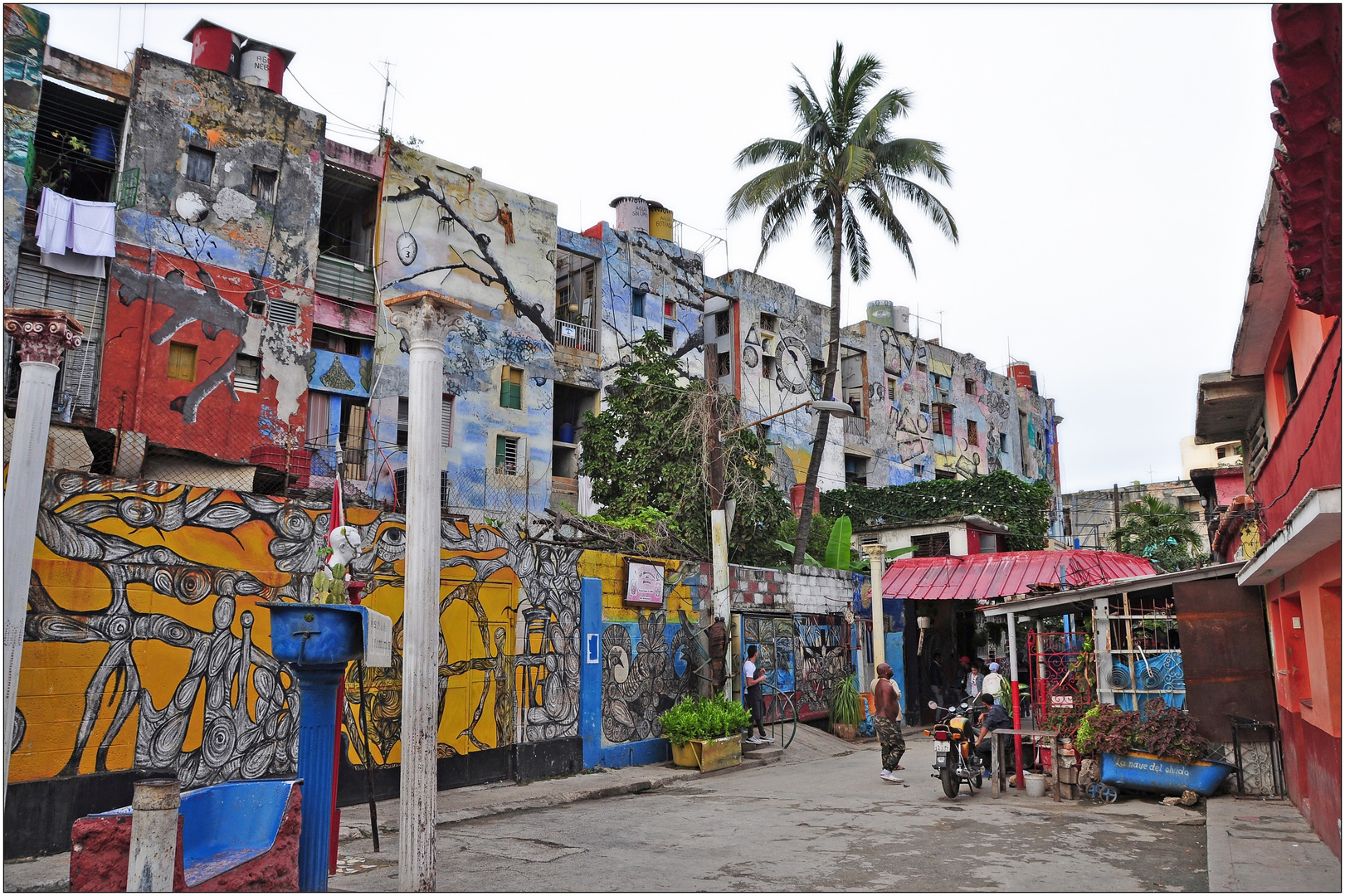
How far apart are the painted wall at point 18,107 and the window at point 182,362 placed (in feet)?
10.4

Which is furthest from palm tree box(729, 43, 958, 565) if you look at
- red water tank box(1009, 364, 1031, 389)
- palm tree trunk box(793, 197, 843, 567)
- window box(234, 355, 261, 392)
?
red water tank box(1009, 364, 1031, 389)

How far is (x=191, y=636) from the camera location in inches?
402

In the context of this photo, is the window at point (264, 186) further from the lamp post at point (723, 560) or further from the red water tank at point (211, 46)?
the lamp post at point (723, 560)

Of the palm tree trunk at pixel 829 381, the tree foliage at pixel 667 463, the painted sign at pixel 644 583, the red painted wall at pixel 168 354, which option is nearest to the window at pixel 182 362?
the red painted wall at pixel 168 354

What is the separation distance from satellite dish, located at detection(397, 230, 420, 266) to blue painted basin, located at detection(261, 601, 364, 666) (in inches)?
821

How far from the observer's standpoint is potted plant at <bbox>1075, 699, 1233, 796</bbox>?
11281 mm

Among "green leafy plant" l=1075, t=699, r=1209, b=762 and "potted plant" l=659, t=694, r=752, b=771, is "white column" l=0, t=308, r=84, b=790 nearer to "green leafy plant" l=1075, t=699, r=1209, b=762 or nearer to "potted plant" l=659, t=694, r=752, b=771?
"potted plant" l=659, t=694, r=752, b=771

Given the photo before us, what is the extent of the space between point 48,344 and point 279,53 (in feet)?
69.9

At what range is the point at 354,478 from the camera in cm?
2400

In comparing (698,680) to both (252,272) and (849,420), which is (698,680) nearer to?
(252,272)

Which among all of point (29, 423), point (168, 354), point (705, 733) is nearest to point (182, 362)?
point (168, 354)

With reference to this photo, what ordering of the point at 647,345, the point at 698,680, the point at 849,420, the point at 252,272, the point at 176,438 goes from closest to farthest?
the point at 698,680 < the point at 176,438 < the point at 252,272 < the point at 647,345 < the point at 849,420

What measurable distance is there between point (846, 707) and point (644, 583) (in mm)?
6563

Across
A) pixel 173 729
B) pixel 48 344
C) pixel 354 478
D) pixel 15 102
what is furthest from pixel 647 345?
pixel 48 344
